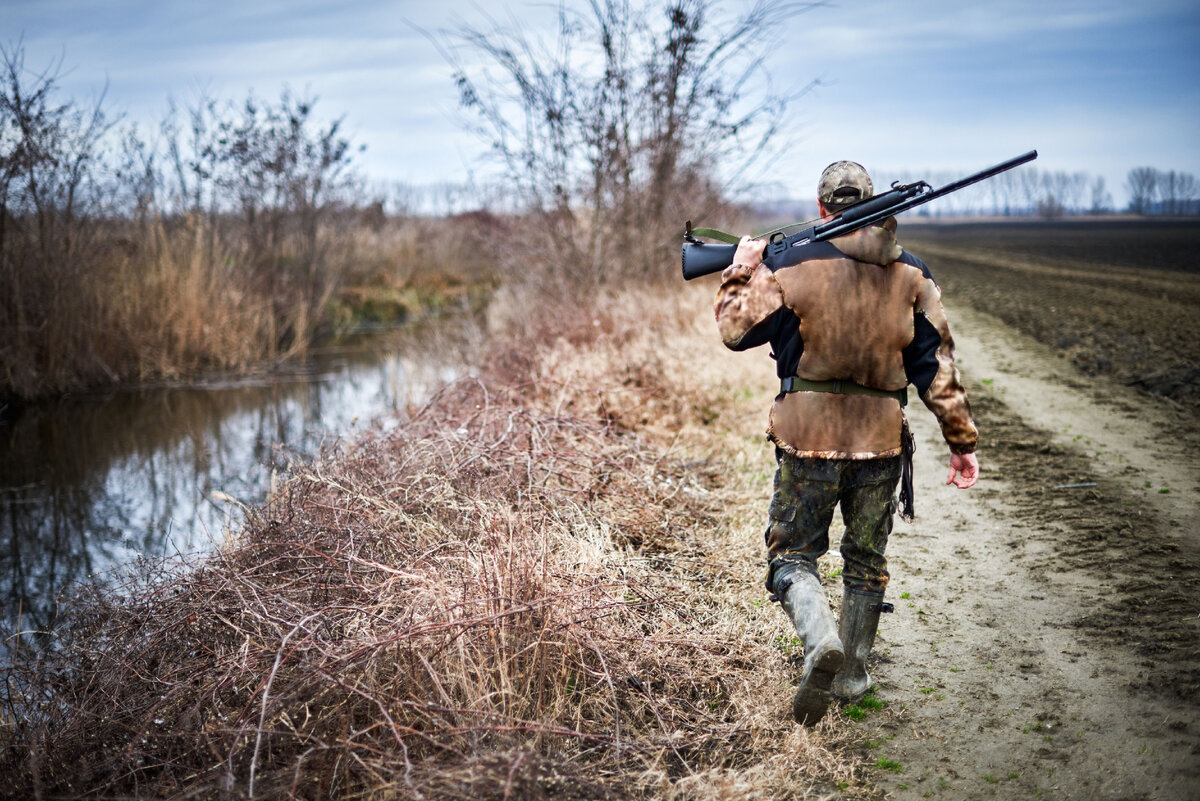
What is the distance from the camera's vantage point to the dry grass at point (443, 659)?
108 inches

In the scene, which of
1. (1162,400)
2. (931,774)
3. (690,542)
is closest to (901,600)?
(690,542)

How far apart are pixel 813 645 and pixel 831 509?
1.91 feet

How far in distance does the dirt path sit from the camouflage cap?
197cm

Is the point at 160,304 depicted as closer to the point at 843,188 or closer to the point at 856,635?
the point at 843,188

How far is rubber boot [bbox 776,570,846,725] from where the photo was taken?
112 inches

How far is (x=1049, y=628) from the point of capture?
12.6ft

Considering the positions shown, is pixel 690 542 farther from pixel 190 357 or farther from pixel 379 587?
pixel 190 357

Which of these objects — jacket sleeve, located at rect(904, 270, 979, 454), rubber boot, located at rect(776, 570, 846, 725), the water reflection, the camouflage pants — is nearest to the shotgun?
jacket sleeve, located at rect(904, 270, 979, 454)

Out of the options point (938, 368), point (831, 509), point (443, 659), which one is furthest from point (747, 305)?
point (443, 659)

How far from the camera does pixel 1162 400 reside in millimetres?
7906

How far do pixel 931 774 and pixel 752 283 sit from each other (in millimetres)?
1824

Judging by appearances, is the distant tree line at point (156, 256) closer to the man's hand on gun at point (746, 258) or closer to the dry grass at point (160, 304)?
the dry grass at point (160, 304)

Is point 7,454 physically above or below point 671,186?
below

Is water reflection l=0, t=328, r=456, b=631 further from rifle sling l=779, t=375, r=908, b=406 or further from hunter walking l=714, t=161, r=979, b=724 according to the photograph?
rifle sling l=779, t=375, r=908, b=406
